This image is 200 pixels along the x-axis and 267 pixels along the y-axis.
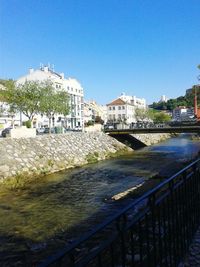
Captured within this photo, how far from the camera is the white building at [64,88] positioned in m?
74.4

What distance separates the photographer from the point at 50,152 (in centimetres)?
3278

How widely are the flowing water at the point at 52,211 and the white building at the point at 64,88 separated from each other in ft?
158

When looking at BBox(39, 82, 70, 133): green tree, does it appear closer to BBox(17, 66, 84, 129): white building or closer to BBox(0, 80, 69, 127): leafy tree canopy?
BBox(0, 80, 69, 127): leafy tree canopy

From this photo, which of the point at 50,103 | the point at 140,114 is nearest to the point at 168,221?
the point at 50,103

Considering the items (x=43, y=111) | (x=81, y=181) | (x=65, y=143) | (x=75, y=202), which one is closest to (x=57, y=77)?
(x=43, y=111)

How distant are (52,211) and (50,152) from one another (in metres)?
17.9

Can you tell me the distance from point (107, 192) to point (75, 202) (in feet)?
9.02

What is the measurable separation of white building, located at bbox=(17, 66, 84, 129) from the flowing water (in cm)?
4812

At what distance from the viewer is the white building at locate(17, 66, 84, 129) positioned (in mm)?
74375

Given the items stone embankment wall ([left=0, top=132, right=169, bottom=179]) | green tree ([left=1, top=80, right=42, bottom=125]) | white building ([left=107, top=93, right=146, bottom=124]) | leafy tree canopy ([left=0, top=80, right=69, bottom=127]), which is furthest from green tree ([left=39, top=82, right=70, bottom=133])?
white building ([left=107, top=93, right=146, bottom=124])

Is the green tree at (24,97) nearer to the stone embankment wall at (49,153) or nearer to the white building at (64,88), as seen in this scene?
the stone embankment wall at (49,153)

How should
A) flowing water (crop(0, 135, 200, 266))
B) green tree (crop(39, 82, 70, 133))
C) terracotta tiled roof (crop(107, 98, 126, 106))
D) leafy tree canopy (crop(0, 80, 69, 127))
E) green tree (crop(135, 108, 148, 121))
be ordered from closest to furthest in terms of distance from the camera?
flowing water (crop(0, 135, 200, 266)) → leafy tree canopy (crop(0, 80, 69, 127)) → green tree (crop(39, 82, 70, 133)) → green tree (crop(135, 108, 148, 121)) → terracotta tiled roof (crop(107, 98, 126, 106))

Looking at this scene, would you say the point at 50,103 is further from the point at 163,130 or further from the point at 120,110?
the point at 120,110

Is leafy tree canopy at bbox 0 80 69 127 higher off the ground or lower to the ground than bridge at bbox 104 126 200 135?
higher
